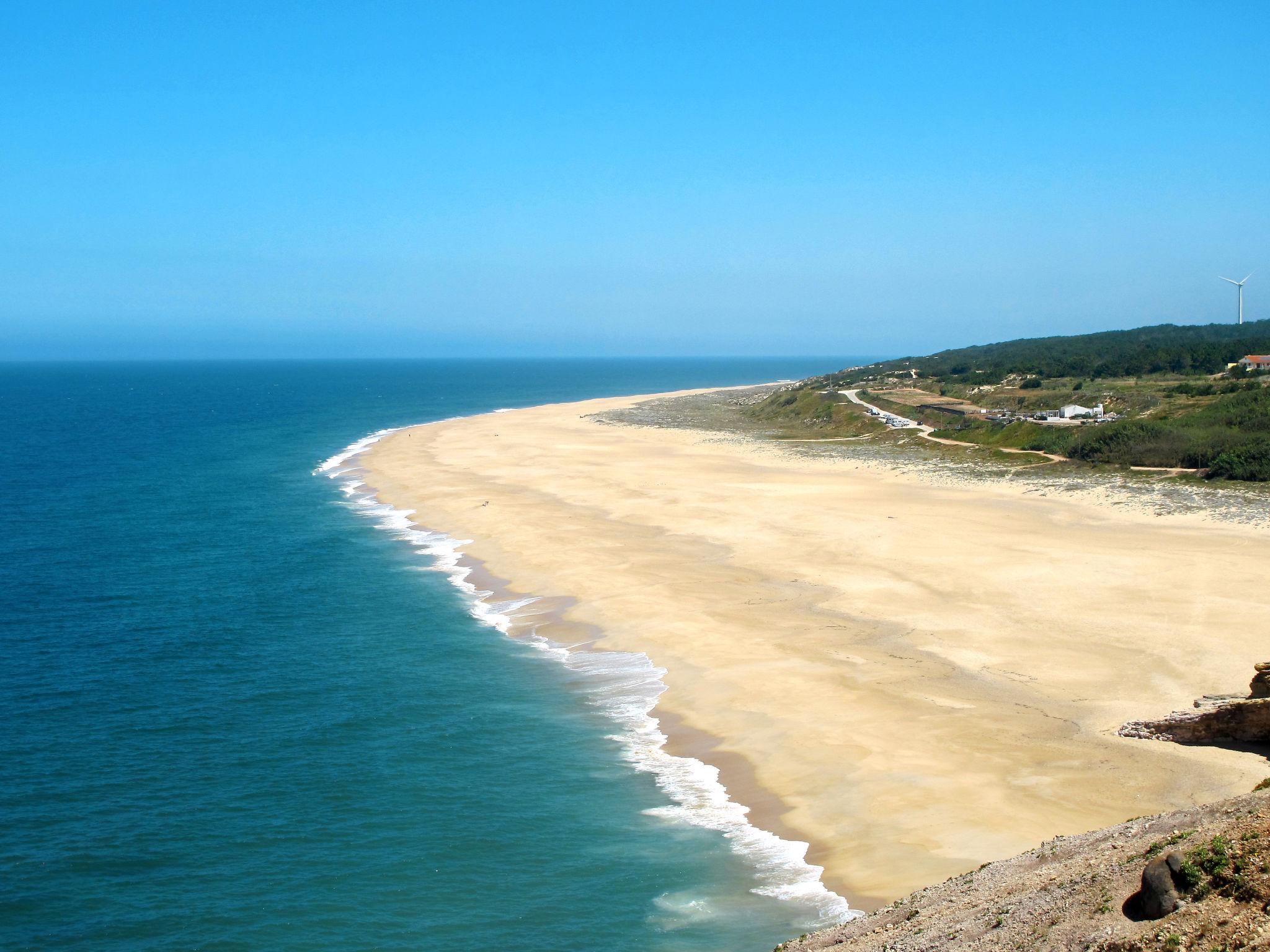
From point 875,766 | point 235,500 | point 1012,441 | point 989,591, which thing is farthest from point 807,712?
point 1012,441

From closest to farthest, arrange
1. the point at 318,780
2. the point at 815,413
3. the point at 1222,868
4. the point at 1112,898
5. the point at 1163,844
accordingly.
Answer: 1. the point at 1222,868
2. the point at 1112,898
3. the point at 1163,844
4. the point at 318,780
5. the point at 815,413

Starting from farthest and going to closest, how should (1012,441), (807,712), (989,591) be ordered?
(1012,441)
(989,591)
(807,712)

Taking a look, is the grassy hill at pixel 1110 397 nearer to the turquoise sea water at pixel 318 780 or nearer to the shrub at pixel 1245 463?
the shrub at pixel 1245 463

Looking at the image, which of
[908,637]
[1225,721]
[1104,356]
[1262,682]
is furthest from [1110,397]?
[1262,682]

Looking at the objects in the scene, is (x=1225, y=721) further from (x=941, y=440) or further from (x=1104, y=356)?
(x=1104, y=356)

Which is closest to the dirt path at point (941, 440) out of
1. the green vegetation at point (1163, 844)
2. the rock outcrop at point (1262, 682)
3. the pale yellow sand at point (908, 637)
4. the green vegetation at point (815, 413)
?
the green vegetation at point (815, 413)

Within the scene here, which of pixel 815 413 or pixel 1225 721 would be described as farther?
pixel 815 413

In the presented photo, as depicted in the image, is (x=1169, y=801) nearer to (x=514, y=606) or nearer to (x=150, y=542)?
(x=514, y=606)
